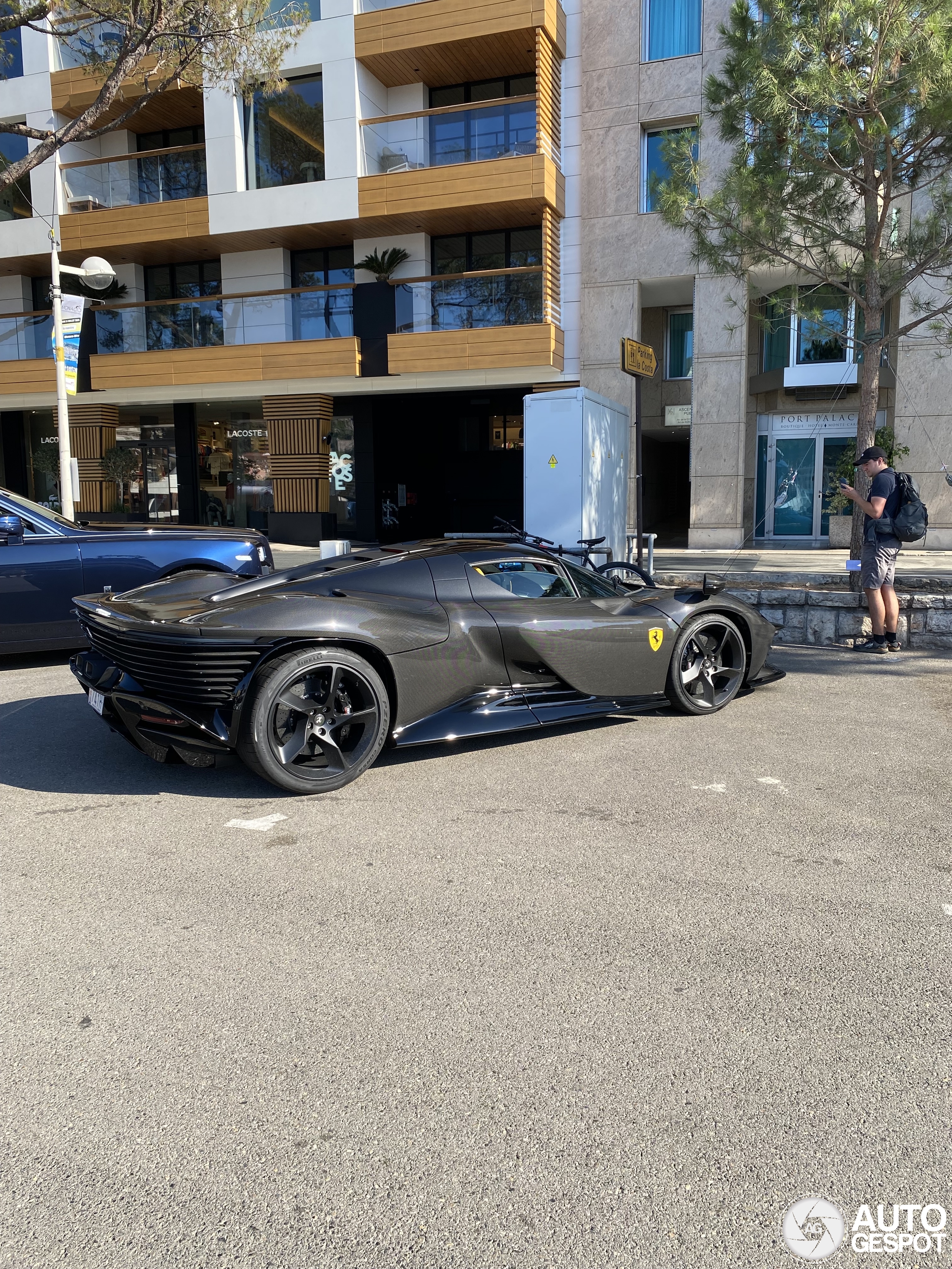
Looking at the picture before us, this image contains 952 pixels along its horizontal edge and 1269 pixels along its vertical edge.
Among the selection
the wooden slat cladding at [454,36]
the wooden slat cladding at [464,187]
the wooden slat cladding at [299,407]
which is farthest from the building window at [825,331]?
the wooden slat cladding at [299,407]

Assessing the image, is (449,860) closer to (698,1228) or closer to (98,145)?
(698,1228)

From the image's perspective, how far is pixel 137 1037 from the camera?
2564 millimetres

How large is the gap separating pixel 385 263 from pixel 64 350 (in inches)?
288

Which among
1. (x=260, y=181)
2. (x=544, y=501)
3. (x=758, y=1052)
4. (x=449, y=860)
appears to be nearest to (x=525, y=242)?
(x=260, y=181)

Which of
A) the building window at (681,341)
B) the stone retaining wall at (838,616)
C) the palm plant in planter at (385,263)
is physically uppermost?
the palm plant in planter at (385,263)

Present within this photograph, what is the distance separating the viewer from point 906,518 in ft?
26.7

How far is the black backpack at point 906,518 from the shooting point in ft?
26.6

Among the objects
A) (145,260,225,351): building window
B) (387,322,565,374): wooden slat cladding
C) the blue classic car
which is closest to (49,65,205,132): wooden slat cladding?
(145,260,225,351): building window

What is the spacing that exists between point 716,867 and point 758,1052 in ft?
4.14

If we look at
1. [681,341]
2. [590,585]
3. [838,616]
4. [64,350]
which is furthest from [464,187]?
[590,585]

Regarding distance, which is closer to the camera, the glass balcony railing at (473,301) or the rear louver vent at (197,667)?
the rear louver vent at (197,667)

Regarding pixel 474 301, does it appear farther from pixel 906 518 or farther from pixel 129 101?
pixel 906 518

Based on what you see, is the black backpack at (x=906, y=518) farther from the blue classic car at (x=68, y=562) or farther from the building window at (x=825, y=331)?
the blue classic car at (x=68, y=562)

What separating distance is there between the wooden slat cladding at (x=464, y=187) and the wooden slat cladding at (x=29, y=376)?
7661mm
